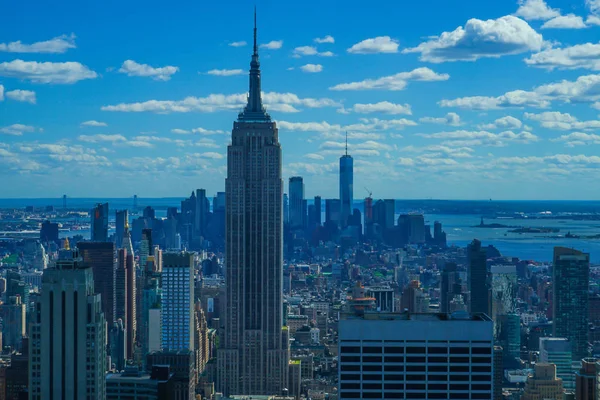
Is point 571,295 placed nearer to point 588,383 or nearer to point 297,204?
point 588,383

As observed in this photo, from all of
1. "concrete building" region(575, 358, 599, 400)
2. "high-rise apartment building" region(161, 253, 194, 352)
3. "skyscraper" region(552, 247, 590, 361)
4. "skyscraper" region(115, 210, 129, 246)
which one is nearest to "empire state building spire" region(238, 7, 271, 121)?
"high-rise apartment building" region(161, 253, 194, 352)

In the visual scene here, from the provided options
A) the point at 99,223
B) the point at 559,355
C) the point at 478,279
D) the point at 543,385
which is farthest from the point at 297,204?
the point at 543,385

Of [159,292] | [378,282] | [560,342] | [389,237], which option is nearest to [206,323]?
[159,292]

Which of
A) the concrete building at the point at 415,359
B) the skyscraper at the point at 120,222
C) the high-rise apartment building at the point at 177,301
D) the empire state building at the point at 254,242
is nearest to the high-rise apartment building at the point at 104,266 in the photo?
the high-rise apartment building at the point at 177,301

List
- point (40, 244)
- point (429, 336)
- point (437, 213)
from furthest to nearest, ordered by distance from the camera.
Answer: point (437, 213)
point (40, 244)
point (429, 336)

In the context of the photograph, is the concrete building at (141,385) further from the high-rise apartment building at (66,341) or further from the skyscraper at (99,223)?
the skyscraper at (99,223)

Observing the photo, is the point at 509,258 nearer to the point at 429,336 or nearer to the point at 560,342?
the point at 560,342

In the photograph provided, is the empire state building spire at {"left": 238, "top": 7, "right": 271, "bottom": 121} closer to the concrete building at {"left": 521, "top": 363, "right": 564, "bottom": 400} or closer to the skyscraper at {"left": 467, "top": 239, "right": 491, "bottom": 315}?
the skyscraper at {"left": 467, "top": 239, "right": 491, "bottom": 315}
